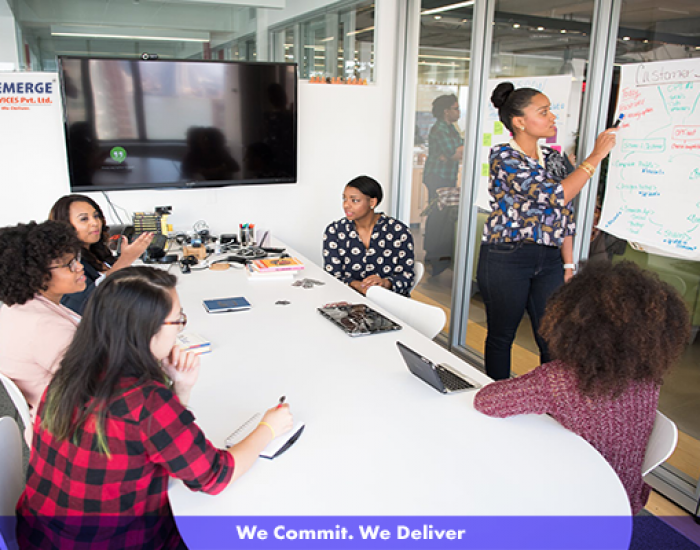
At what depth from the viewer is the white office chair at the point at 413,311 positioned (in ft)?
7.61

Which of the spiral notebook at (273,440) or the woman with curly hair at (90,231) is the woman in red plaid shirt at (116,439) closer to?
the spiral notebook at (273,440)

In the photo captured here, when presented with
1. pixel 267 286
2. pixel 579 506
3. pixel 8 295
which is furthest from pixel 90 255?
pixel 579 506

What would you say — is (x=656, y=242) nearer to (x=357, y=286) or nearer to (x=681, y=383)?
(x=681, y=383)

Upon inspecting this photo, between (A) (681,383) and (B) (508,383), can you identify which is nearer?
(B) (508,383)

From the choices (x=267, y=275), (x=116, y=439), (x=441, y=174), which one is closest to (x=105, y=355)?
(x=116, y=439)

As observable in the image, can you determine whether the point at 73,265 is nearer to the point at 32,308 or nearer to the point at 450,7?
the point at 32,308

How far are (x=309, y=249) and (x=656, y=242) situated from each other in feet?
8.51

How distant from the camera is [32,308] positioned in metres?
1.71

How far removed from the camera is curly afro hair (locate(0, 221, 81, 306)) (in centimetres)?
170

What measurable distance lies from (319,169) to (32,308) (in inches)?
113

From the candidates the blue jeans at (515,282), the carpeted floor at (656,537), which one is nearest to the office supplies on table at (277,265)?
the blue jeans at (515,282)

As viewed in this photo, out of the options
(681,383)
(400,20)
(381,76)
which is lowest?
(681,383)

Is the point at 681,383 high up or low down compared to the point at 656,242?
down

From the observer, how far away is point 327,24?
4625 millimetres
